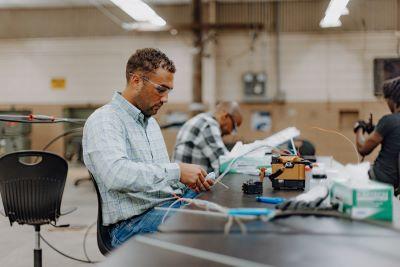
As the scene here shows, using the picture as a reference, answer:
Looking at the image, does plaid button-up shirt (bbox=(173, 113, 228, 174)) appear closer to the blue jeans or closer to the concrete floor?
the concrete floor

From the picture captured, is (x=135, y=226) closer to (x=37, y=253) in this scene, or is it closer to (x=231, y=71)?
(x=37, y=253)

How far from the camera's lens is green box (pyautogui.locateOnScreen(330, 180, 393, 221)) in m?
1.20

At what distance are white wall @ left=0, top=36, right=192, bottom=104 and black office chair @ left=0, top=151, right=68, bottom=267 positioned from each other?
5893 mm

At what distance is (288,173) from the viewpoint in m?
1.82

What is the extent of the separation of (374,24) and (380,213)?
24.3 feet

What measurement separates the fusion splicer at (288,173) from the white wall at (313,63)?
20.7ft

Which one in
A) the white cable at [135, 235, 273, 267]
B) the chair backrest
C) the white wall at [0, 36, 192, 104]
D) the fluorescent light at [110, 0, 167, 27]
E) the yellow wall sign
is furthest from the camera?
the yellow wall sign

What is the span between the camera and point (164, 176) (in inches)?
67.6

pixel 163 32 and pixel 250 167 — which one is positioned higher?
pixel 163 32

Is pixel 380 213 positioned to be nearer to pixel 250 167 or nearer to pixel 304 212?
pixel 304 212

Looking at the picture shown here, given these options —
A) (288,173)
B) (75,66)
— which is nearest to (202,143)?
(288,173)

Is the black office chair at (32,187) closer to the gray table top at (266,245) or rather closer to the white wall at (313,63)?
the gray table top at (266,245)

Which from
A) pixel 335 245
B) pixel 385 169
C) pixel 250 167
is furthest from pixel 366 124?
pixel 335 245

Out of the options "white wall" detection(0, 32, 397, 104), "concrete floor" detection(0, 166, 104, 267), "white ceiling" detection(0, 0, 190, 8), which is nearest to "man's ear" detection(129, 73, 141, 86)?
"concrete floor" detection(0, 166, 104, 267)
